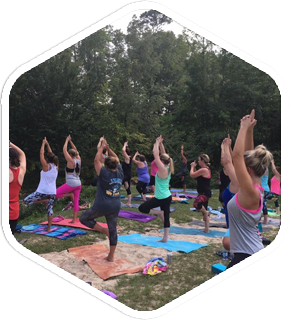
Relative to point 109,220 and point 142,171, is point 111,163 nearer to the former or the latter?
point 109,220

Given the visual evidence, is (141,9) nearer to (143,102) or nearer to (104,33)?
(104,33)

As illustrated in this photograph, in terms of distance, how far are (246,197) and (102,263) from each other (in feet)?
8.94

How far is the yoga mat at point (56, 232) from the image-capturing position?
540 cm

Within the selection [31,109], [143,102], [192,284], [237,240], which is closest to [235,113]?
[143,102]

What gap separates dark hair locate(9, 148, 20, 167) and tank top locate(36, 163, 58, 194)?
206cm

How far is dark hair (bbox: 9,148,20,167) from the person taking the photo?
10.7ft

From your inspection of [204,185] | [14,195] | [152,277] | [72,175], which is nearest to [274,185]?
[204,185]

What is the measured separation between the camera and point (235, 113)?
9508mm

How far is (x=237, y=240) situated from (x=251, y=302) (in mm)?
1060

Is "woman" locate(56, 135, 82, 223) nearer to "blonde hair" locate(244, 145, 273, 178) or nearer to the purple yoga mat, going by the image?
the purple yoga mat

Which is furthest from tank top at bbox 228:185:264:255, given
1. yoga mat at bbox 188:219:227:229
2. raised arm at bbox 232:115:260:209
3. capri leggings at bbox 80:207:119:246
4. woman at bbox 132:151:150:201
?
woman at bbox 132:151:150:201

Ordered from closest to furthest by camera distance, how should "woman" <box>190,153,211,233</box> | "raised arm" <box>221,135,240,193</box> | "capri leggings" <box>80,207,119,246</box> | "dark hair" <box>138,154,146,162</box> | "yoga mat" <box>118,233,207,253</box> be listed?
"raised arm" <box>221,135,240,193</box>
"capri leggings" <box>80,207,119,246</box>
"yoga mat" <box>118,233,207,253</box>
"woman" <box>190,153,211,233</box>
"dark hair" <box>138,154,146,162</box>

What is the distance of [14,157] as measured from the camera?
10.8 ft

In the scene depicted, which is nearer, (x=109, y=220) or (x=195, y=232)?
(x=109, y=220)
